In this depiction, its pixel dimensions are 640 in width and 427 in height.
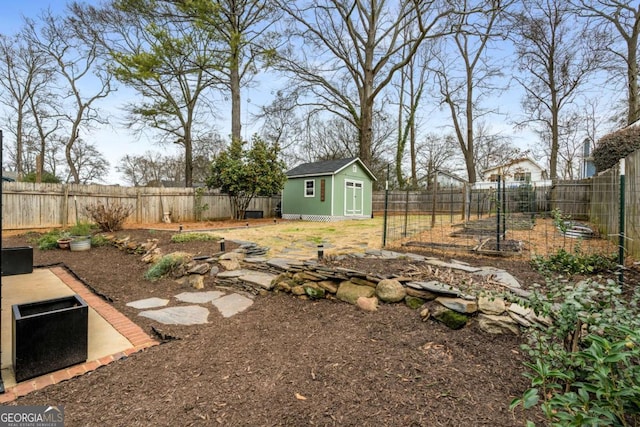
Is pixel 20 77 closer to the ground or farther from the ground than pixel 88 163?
farther from the ground

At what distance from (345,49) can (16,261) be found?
49.2 feet

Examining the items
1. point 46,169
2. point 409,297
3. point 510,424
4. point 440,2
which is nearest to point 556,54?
point 440,2

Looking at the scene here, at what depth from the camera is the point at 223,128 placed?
717 inches

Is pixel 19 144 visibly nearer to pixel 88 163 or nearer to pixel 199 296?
pixel 88 163

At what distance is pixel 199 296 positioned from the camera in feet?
12.5

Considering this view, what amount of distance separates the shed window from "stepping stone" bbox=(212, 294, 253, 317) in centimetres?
996

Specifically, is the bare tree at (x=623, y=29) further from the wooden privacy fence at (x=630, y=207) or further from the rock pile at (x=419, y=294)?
the rock pile at (x=419, y=294)

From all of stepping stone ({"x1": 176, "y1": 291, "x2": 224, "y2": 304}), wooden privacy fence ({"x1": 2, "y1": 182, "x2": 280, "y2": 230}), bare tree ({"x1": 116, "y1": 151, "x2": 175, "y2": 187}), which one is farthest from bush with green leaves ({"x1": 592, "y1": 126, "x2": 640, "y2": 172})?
bare tree ({"x1": 116, "y1": 151, "x2": 175, "y2": 187})

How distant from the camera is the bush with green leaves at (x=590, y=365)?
1167mm

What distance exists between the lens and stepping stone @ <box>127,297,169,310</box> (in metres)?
3.57

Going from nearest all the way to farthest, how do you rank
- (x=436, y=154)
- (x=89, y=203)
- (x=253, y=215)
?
1. (x=89, y=203)
2. (x=253, y=215)
3. (x=436, y=154)

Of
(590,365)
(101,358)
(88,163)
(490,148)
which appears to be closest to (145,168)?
(88,163)

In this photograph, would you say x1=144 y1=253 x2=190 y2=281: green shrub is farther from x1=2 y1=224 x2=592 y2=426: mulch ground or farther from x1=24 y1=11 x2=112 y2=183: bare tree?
x1=24 y1=11 x2=112 y2=183: bare tree

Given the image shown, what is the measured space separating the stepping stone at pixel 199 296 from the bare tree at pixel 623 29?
1439 centimetres
